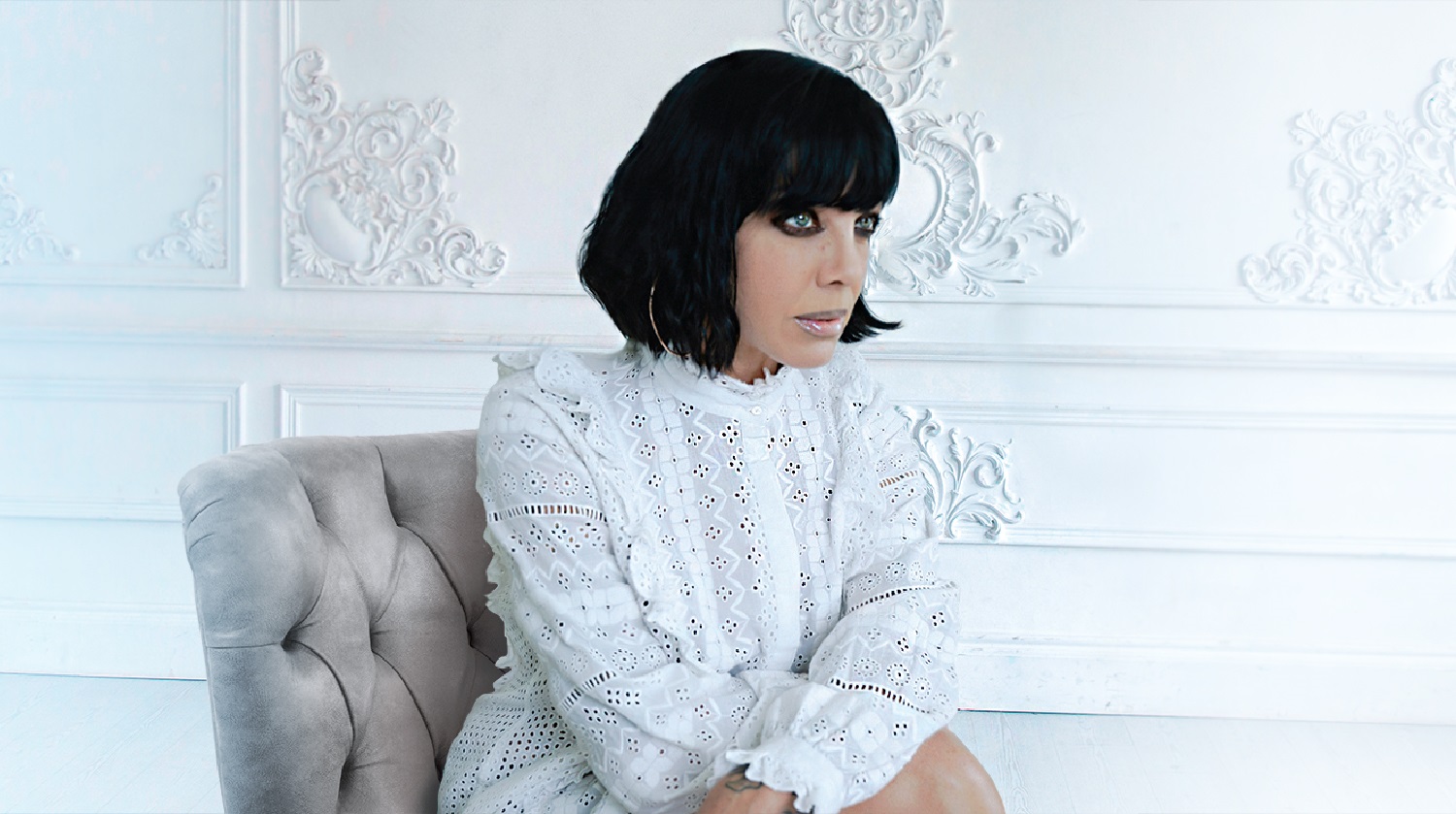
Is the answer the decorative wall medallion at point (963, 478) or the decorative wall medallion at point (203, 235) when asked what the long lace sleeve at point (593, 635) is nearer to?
the decorative wall medallion at point (963, 478)

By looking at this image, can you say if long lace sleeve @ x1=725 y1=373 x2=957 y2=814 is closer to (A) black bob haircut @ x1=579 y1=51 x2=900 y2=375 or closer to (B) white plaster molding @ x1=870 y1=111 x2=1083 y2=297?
(A) black bob haircut @ x1=579 y1=51 x2=900 y2=375

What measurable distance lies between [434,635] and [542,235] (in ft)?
5.48

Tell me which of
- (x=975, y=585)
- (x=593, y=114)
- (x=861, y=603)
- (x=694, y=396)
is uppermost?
(x=593, y=114)

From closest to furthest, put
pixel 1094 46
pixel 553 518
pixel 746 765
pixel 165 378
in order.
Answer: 1. pixel 746 765
2. pixel 553 518
3. pixel 1094 46
4. pixel 165 378

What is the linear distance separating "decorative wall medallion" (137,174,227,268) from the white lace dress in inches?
74.5

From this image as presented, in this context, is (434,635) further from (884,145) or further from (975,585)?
(975,585)

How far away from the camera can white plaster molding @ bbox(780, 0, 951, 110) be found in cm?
269

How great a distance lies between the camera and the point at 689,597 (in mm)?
1168

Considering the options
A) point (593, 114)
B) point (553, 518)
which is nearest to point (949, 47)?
point (593, 114)

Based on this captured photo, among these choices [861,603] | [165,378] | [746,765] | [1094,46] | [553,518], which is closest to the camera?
[746,765]

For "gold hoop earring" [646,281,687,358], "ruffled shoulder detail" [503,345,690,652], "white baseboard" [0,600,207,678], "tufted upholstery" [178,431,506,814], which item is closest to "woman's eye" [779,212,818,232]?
"gold hoop earring" [646,281,687,358]

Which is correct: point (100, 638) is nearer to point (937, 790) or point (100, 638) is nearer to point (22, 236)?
point (22, 236)

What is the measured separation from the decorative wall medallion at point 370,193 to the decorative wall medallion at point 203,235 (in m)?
0.17

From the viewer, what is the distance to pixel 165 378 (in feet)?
9.35
